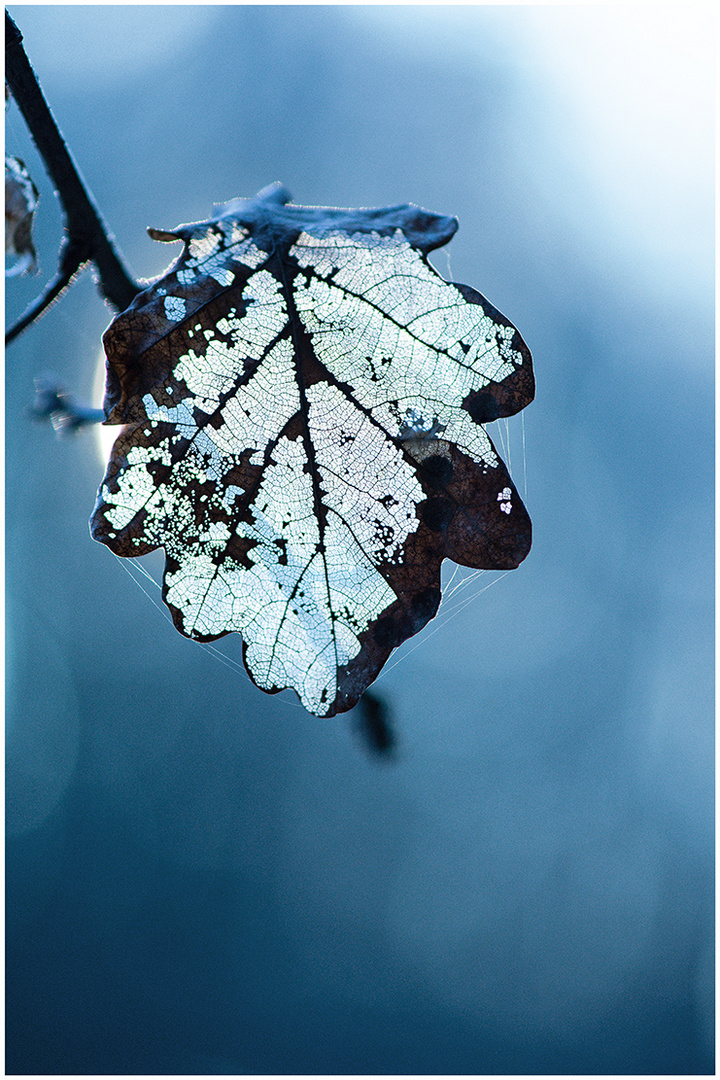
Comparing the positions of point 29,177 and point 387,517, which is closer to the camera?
point 387,517

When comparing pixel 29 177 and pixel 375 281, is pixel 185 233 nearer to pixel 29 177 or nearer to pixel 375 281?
pixel 375 281

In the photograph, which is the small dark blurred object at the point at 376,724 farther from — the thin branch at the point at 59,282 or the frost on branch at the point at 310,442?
the thin branch at the point at 59,282

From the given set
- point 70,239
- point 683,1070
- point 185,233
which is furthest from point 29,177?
point 683,1070

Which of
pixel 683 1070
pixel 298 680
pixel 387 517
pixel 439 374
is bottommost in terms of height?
pixel 683 1070

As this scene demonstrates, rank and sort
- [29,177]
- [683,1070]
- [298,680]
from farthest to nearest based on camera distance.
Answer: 1. [683,1070]
2. [29,177]
3. [298,680]

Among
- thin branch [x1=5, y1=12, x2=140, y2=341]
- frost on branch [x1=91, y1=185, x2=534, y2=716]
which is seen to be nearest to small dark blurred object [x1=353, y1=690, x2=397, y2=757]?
frost on branch [x1=91, y1=185, x2=534, y2=716]

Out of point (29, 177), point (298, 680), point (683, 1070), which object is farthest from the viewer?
point (683, 1070)

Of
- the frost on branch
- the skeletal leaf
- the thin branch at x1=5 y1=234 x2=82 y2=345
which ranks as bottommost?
the frost on branch

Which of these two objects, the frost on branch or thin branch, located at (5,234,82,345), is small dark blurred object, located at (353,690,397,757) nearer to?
the frost on branch
